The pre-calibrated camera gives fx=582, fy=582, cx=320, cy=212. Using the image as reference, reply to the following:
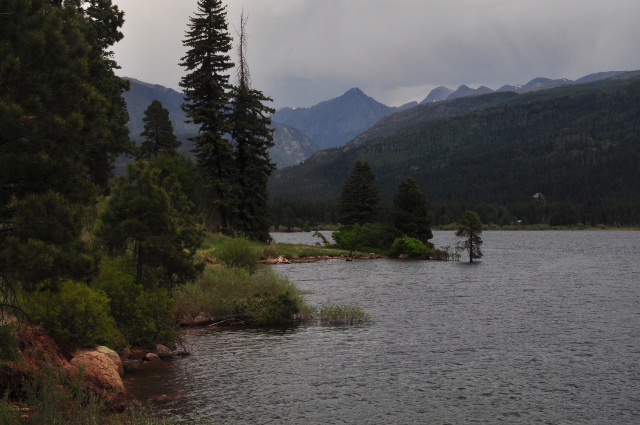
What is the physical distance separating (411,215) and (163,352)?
61.7 meters

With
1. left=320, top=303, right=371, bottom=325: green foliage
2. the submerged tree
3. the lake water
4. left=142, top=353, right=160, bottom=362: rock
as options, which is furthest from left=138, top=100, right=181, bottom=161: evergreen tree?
left=142, top=353, right=160, bottom=362: rock

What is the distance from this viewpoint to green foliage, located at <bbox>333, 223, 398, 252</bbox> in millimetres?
84562

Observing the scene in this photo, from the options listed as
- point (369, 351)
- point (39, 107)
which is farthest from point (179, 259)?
point (39, 107)

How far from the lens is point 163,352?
2316 cm

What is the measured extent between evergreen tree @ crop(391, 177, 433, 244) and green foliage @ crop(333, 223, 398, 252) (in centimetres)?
183

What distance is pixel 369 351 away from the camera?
2512 centimetres

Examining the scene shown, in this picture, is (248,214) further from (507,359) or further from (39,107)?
(39,107)

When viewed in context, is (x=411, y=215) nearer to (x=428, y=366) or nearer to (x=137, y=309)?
(x=428, y=366)

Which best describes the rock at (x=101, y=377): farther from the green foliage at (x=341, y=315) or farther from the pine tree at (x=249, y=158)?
the pine tree at (x=249, y=158)

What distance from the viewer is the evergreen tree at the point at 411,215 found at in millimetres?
81750

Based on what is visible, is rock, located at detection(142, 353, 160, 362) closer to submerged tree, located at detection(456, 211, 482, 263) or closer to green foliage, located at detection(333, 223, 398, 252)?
submerged tree, located at detection(456, 211, 482, 263)

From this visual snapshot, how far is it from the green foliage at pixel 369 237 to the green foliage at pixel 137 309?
2450 inches

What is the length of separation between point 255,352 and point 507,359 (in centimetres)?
1041

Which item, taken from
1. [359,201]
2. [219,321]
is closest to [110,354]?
[219,321]
